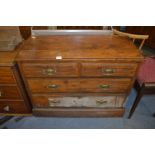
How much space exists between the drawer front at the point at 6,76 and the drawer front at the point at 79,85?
17cm

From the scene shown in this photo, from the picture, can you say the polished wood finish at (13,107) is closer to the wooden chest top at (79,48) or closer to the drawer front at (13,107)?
the drawer front at (13,107)

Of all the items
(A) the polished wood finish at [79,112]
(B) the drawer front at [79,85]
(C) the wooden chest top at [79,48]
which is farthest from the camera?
(A) the polished wood finish at [79,112]

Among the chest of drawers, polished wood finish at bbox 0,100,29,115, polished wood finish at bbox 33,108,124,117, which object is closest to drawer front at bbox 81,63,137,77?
the chest of drawers

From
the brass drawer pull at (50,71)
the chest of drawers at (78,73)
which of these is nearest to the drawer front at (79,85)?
the chest of drawers at (78,73)

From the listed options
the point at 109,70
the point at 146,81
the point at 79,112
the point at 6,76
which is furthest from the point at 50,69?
the point at 146,81

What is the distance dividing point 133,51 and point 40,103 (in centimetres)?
113

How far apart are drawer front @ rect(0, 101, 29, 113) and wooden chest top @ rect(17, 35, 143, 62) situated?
2.07 ft

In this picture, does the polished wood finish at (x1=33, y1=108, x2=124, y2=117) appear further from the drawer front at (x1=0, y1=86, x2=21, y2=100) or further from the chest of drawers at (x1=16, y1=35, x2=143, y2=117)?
the drawer front at (x1=0, y1=86, x2=21, y2=100)

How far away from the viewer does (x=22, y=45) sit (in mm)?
1376

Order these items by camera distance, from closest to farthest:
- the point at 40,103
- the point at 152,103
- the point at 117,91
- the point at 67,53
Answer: the point at 67,53 → the point at 117,91 → the point at 40,103 → the point at 152,103

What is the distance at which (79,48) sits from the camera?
1315 mm

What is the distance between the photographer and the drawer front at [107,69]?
4.02ft
